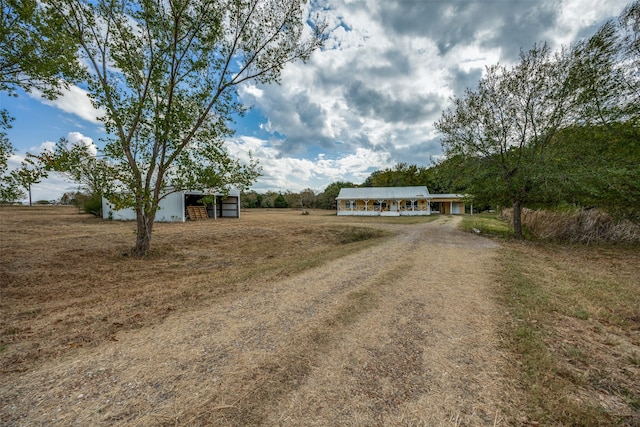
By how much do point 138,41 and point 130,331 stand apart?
8029mm

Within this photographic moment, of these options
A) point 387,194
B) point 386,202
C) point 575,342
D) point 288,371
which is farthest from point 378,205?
point 288,371

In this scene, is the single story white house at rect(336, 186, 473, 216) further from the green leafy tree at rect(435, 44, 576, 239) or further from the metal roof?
the green leafy tree at rect(435, 44, 576, 239)

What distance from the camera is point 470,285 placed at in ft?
16.8

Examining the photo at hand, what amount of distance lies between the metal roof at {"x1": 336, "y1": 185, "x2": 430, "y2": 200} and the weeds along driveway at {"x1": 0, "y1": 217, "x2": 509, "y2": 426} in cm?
2934

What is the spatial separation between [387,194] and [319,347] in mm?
32115

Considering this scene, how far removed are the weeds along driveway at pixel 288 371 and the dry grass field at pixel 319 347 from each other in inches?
0.6

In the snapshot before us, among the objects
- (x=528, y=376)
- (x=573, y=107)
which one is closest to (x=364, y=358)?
(x=528, y=376)

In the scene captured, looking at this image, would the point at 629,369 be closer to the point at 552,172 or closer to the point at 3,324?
the point at 3,324

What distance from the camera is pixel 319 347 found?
2.83m

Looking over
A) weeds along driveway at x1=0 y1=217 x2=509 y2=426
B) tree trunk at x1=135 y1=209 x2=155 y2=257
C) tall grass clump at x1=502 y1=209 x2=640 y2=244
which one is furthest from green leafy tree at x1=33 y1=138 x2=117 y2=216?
tall grass clump at x1=502 y1=209 x2=640 y2=244

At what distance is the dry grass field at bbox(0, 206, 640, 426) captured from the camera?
1.98 m

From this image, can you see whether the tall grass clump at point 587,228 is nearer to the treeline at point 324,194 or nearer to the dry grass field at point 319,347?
the dry grass field at point 319,347

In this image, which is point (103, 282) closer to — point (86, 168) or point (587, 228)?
point (86, 168)

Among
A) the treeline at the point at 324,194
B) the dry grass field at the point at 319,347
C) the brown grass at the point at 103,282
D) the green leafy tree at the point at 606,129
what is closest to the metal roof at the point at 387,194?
the treeline at the point at 324,194
